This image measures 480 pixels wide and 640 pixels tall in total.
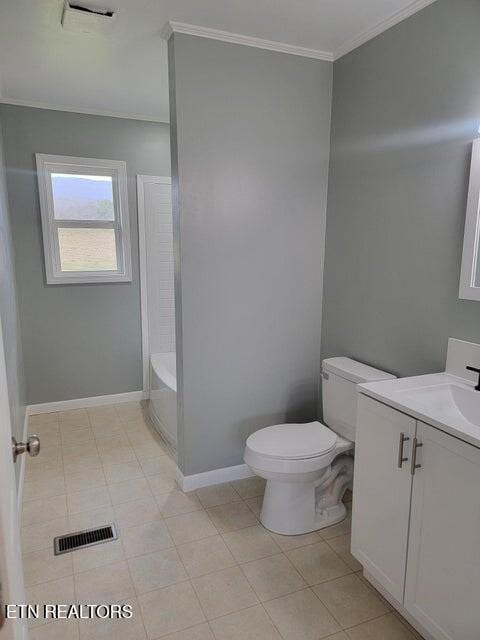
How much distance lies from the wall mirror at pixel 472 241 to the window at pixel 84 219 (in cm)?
280

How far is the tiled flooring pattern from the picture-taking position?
1.66 metres

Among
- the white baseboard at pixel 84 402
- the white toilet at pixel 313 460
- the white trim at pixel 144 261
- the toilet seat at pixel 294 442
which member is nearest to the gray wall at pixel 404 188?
the white toilet at pixel 313 460

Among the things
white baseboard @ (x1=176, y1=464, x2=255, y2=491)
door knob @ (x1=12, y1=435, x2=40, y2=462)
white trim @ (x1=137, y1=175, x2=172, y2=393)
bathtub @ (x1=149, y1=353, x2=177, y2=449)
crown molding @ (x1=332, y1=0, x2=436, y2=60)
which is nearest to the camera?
door knob @ (x1=12, y1=435, x2=40, y2=462)

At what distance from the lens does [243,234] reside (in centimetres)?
247

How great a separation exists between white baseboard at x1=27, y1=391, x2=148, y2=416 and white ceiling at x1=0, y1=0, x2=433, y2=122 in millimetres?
2495

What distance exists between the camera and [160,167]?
3787 millimetres

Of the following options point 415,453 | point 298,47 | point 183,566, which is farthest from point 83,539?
point 298,47

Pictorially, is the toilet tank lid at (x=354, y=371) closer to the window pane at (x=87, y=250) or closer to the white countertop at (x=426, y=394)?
the white countertop at (x=426, y=394)

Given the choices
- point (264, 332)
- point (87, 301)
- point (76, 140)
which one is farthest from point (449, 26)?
point (87, 301)

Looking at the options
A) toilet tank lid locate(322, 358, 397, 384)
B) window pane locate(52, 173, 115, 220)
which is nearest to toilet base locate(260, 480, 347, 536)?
toilet tank lid locate(322, 358, 397, 384)

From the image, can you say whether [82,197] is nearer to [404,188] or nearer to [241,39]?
[241,39]

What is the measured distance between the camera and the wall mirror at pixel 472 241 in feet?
5.59

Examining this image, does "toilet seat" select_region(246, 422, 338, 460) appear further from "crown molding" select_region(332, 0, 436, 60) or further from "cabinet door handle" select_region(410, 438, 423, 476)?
"crown molding" select_region(332, 0, 436, 60)

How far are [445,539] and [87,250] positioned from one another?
3339 mm
